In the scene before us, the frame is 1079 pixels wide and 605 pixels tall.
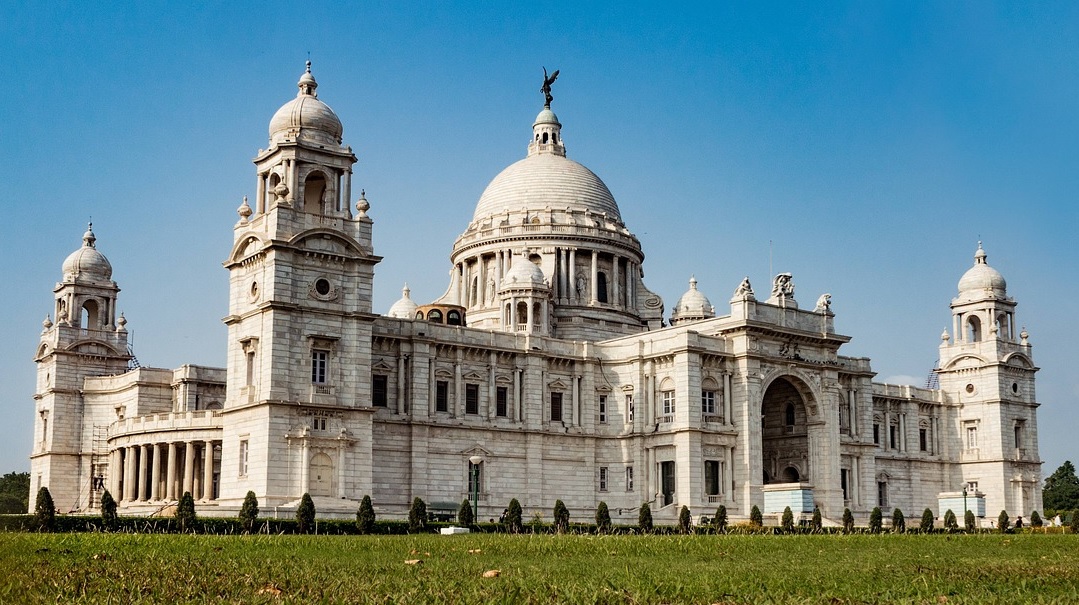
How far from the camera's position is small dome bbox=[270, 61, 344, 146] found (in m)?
63.5

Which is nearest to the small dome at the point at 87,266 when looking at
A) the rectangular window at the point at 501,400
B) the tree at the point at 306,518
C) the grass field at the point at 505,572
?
the rectangular window at the point at 501,400

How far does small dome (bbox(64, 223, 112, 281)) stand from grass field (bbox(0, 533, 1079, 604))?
62.0 metres

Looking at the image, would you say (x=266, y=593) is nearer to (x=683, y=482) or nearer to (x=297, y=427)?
(x=297, y=427)

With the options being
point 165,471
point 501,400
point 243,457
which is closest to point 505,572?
point 243,457

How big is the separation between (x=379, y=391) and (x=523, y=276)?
18.5 metres

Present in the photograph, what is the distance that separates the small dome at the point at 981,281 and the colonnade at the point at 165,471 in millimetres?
60743

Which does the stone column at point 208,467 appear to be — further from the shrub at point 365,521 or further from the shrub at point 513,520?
the shrub at point 513,520

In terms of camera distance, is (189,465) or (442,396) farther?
(442,396)

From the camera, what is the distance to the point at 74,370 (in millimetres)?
82062

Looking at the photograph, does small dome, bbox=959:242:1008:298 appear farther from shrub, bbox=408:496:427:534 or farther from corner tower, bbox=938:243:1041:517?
shrub, bbox=408:496:427:534

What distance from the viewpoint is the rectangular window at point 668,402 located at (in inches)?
2889

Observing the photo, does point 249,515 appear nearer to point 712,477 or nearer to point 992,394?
point 712,477

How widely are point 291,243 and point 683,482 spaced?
26540mm

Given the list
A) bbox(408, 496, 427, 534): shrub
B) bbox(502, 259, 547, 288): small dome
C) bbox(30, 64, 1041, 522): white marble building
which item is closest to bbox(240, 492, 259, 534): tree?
bbox(408, 496, 427, 534): shrub
